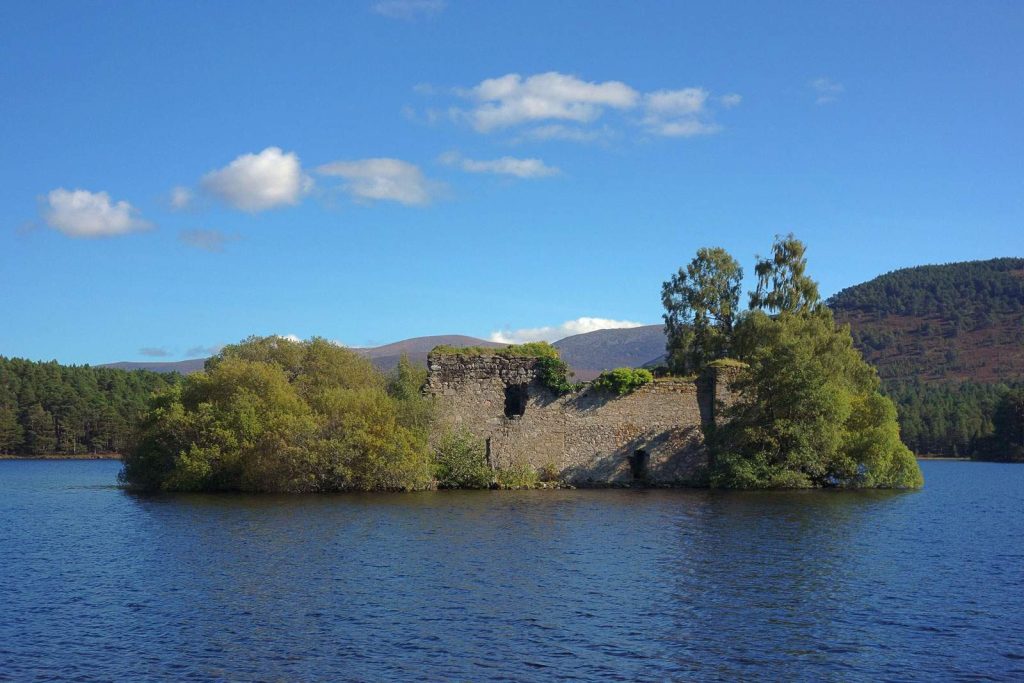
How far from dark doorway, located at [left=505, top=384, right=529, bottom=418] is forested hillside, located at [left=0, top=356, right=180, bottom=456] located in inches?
2785

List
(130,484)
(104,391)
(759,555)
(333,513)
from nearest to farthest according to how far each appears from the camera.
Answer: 1. (759,555)
2. (333,513)
3. (130,484)
4. (104,391)

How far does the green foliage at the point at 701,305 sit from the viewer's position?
1886 inches

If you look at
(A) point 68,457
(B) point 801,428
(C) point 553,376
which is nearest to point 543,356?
(C) point 553,376

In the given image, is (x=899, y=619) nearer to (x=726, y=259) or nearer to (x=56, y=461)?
(x=726, y=259)

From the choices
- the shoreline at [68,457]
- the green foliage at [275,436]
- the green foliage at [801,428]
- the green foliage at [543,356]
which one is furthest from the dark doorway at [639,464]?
the shoreline at [68,457]

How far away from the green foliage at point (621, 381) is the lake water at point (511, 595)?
32.0 ft

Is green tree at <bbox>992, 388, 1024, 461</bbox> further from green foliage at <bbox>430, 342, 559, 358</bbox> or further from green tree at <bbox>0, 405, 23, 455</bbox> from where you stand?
green tree at <bbox>0, 405, 23, 455</bbox>

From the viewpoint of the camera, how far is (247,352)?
1863 inches

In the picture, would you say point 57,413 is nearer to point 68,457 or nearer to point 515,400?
point 68,457

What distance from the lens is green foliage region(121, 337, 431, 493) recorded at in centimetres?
3759

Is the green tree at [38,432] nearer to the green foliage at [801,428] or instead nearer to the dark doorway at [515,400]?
the dark doorway at [515,400]

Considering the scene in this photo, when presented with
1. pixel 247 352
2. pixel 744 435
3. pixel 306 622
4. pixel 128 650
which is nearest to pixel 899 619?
pixel 306 622

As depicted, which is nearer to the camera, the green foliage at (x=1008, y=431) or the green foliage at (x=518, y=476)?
the green foliage at (x=518, y=476)

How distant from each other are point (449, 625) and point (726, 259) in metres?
36.0
